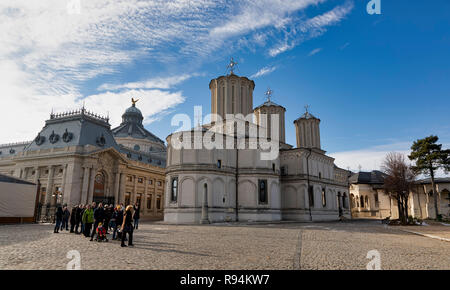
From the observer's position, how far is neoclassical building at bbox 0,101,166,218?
4166 centimetres

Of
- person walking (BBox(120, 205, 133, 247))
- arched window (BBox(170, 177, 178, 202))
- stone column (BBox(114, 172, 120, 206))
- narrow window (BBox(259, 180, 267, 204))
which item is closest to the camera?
person walking (BBox(120, 205, 133, 247))

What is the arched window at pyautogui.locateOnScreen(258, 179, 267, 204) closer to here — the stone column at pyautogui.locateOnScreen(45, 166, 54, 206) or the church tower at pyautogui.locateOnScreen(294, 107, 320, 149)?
the church tower at pyautogui.locateOnScreen(294, 107, 320, 149)

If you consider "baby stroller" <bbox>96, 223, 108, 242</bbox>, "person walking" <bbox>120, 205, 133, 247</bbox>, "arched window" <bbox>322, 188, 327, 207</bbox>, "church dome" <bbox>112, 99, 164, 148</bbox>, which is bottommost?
"baby stroller" <bbox>96, 223, 108, 242</bbox>

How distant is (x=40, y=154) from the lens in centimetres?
4438

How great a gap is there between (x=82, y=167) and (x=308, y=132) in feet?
132

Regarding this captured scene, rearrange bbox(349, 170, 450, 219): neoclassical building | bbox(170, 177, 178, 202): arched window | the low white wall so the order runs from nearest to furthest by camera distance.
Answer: the low white wall < bbox(170, 177, 178, 202): arched window < bbox(349, 170, 450, 219): neoclassical building

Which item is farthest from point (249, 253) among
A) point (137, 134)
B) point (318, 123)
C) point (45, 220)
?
point (137, 134)

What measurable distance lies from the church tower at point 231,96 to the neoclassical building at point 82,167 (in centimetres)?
1885

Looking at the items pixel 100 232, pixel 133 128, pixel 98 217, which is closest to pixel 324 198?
pixel 98 217

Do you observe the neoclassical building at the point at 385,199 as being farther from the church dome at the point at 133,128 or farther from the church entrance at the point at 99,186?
the church dome at the point at 133,128

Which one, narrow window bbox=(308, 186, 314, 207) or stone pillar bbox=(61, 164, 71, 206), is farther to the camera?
narrow window bbox=(308, 186, 314, 207)

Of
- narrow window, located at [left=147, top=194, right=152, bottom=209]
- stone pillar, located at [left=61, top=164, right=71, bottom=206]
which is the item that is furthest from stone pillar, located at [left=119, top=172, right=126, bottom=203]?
stone pillar, located at [left=61, top=164, right=71, bottom=206]
